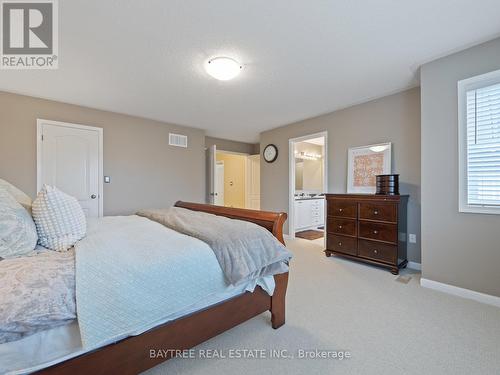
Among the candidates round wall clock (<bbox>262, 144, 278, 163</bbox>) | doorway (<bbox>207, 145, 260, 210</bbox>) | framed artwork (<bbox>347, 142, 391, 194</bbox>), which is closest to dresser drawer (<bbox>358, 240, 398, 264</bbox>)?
framed artwork (<bbox>347, 142, 391, 194</bbox>)

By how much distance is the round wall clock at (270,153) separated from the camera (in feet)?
16.3

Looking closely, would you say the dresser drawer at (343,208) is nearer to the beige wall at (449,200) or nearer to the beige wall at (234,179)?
→ the beige wall at (449,200)

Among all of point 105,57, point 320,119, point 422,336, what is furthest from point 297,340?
point 320,119

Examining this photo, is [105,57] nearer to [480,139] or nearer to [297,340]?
[297,340]

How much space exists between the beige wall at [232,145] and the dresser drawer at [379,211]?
3.71 meters

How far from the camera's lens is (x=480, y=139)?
2111 millimetres

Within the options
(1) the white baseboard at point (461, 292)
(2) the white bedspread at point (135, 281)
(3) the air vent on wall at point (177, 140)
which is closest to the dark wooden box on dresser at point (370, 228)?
(1) the white baseboard at point (461, 292)

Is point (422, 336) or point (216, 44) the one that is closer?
point (422, 336)

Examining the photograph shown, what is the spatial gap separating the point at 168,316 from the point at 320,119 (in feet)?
12.6

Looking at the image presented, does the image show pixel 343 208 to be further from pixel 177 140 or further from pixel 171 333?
pixel 177 140

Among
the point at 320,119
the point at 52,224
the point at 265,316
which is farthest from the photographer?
the point at 320,119

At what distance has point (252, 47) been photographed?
213cm

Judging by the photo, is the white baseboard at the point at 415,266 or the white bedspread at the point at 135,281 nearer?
the white bedspread at the point at 135,281

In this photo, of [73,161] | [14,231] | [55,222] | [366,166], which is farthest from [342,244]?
[73,161]
